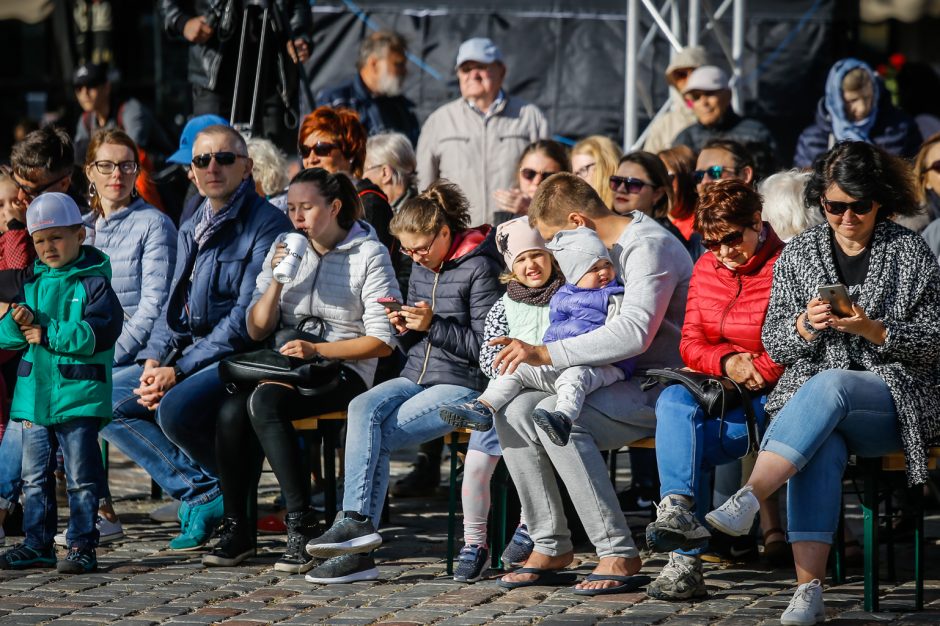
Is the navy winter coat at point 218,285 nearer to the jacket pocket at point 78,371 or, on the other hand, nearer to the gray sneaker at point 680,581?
the jacket pocket at point 78,371

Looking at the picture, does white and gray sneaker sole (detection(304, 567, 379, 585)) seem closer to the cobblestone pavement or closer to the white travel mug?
the cobblestone pavement

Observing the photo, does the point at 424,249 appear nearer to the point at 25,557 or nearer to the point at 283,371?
the point at 283,371

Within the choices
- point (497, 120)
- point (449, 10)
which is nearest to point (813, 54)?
point (449, 10)

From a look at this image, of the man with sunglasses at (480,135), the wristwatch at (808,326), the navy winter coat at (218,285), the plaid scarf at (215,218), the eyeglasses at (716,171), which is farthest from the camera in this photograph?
the man with sunglasses at (480,135)

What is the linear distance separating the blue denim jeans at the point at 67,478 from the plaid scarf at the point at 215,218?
1.05 metres

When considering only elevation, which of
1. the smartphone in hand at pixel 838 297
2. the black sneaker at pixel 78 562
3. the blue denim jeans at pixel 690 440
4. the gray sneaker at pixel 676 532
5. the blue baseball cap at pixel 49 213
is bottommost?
the black sneaker at pixel 78 562

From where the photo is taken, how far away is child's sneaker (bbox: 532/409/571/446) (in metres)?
5.21

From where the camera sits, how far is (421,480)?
24.7ft

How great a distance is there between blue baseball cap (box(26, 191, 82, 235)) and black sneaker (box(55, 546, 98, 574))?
1328mm

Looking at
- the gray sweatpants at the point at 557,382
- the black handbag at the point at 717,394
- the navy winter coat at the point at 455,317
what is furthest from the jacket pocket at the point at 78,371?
the black handbag at the point at 717,394

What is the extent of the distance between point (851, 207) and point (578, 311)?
1.11 metres

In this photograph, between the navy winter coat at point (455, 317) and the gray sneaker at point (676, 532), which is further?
the navy winter coat at point (455, 317)

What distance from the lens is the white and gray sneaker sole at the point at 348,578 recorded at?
5.66 m

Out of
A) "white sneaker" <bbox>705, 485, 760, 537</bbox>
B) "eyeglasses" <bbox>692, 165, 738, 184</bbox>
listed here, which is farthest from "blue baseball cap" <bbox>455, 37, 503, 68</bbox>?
"white sneaker" <bbox>705, 485, 760, 537</bbox>
